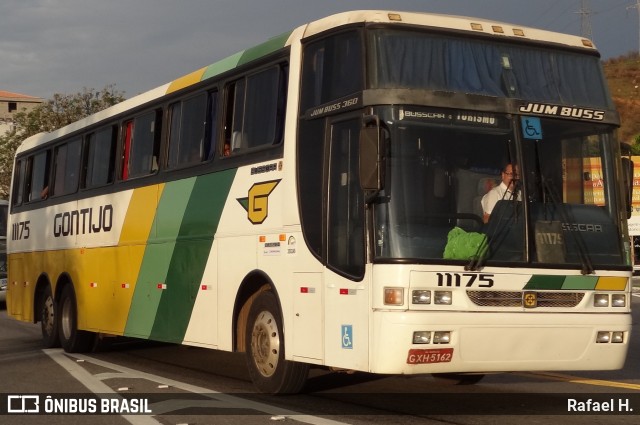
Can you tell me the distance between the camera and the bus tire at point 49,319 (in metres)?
18.7

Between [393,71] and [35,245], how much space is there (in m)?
12.0

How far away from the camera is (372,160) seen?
29.9ft

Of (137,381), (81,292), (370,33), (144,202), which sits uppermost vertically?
(370,33)

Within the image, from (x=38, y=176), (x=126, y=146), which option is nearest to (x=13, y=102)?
(x=38, y=176)

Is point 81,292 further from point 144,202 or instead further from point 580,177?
point 580,177

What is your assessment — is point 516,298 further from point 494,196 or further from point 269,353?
point 269,353

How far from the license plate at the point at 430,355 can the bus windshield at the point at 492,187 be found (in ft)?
2.55

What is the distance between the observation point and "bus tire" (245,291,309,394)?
10922 mm

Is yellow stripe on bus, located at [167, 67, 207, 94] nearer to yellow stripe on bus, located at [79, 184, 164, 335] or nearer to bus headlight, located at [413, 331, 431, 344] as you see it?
yellow stripe on bus, located at [79, 184, 164, 335]

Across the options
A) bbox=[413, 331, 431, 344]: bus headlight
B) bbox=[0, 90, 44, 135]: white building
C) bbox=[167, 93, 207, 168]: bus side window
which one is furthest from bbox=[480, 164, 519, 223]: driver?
bbox=[0, 90, 44, 135]: white building

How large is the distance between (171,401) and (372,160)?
3.40 meters

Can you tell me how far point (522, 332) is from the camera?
31.1ft

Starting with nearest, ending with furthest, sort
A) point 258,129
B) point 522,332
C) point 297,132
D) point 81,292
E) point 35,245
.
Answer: point 522,332, point 297,132, point 258,129, point 81,292, point 35,245

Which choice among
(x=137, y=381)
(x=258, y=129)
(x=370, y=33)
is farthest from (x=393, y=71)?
(x=137, y=381)
